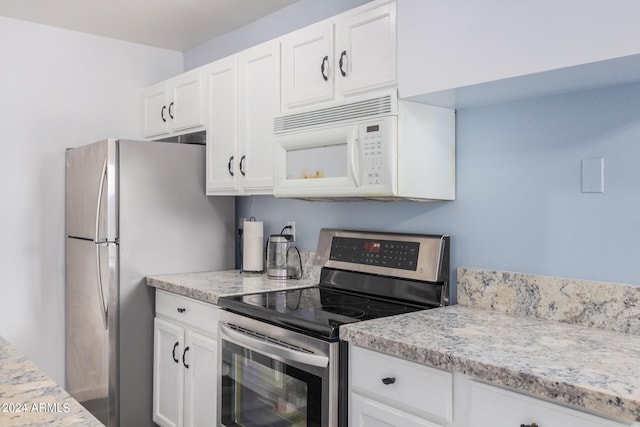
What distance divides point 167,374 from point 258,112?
1.43 metres

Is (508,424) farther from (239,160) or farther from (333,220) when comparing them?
(239,160)

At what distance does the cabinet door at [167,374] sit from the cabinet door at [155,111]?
1.29 m

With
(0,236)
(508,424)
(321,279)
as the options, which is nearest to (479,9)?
(508,424)

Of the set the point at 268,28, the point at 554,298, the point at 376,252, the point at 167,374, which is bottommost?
the point at 167,374

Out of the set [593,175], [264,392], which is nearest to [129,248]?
[264,392]

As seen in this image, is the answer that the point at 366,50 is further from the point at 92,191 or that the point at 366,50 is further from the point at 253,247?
the point at 92,191

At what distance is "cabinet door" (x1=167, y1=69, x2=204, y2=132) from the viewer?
3137 millimetres

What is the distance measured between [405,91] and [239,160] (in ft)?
3.80

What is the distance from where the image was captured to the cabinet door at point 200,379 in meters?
2.47

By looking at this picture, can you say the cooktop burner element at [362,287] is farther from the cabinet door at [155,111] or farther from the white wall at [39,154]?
the white wall at [39,154]

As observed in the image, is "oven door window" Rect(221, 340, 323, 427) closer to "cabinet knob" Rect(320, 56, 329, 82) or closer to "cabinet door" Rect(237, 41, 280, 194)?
"cabinet door" Rect(237, 41, 280, 194)

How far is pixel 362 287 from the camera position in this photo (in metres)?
2.43

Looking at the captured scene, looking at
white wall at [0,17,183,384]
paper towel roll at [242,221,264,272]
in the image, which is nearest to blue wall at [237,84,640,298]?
paper towel roll at [242,221,264,272]

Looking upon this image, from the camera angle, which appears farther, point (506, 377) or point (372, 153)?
point (372, 153)
